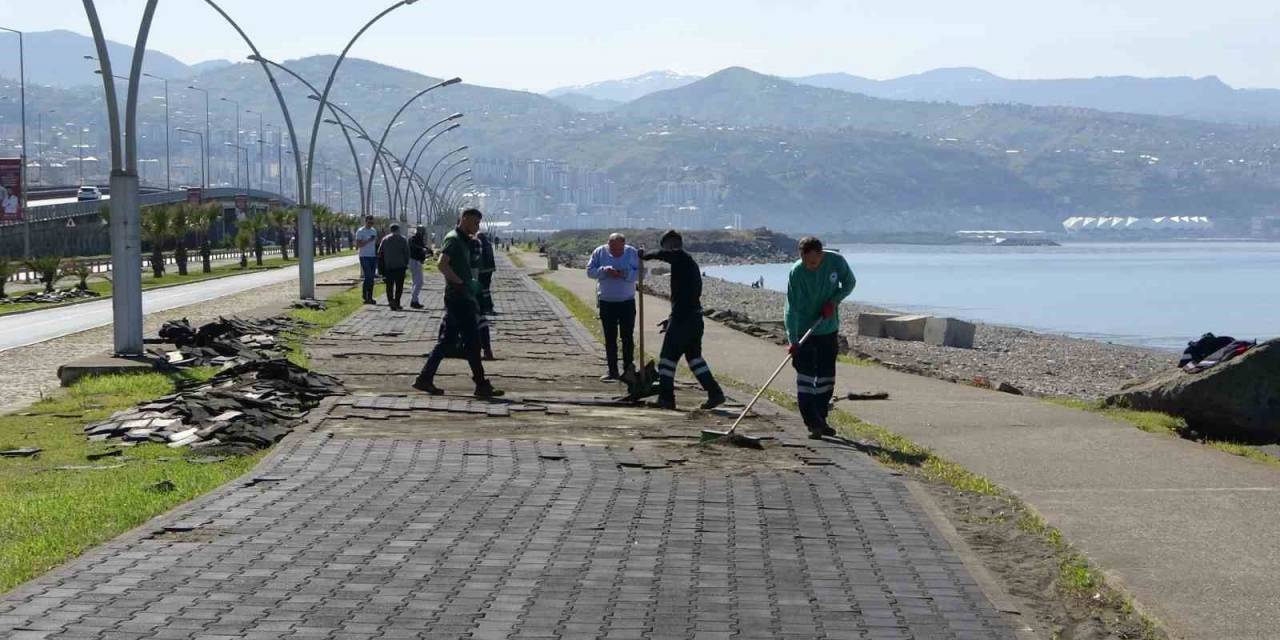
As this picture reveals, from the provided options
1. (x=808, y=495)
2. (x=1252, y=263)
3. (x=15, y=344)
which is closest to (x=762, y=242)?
(x=1252, y=263)

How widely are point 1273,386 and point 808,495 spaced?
277 inches

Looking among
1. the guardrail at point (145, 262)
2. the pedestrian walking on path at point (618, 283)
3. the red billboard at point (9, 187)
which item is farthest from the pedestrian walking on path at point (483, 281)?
the red billboard at point (9, 187)

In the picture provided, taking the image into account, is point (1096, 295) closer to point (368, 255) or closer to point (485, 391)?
point (368, 255)

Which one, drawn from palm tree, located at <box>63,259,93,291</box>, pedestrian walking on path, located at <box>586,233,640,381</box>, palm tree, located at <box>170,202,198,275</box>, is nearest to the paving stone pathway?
pedestrian walking on path, located at <box>586,233,640,381</box>

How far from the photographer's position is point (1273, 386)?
48.9 feet

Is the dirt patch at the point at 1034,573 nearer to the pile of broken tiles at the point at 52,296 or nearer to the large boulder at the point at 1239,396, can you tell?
the large boulder at the point at 1239,396

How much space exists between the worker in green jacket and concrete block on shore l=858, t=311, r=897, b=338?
3067cm

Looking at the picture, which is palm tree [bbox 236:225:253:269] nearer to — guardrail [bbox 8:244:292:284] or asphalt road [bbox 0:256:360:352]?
guardrail [bbox 8:244:292:284]

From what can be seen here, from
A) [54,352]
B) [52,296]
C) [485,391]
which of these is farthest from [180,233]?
[485,391]

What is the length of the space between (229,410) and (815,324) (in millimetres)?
4265

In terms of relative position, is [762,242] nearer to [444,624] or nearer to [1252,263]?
[1252,263]

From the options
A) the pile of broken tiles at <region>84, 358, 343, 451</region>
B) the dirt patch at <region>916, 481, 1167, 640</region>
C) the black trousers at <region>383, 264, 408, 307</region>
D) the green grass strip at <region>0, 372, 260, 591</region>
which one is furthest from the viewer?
the black trousers at <region>383, 264, 408, 307</region>

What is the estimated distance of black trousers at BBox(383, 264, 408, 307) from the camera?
30250 millimetres

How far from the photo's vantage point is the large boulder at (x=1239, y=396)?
48.6 ft
